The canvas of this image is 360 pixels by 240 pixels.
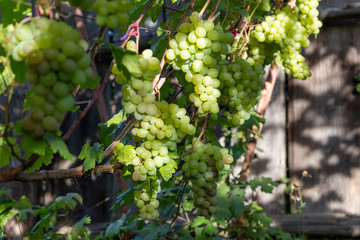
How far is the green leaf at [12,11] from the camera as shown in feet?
2.56

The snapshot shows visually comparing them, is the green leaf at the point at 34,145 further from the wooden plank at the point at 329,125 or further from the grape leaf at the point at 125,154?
the wooden plank at the point at 329,125

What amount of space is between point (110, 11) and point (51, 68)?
0.15 meters

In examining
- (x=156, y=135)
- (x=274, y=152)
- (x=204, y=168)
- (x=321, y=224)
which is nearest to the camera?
(x=156, y=135)

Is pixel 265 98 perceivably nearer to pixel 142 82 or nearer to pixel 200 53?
pixel 200 53

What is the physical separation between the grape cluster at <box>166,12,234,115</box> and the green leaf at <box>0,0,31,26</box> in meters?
0.35

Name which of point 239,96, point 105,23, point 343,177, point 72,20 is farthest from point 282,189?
point 105,23

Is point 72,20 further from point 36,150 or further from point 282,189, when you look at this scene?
point 36,150

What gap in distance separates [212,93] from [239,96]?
264 millimetres

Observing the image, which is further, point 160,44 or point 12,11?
point 160,44

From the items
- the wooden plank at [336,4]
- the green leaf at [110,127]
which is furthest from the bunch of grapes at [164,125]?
the wooden plank at [336,4]

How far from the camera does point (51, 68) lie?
0.61 m

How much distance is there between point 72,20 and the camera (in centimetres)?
332

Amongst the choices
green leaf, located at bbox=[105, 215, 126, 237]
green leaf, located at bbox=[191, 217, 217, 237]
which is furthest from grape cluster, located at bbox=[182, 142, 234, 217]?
green leaf, located at bbox=[191, 217, 217, 237]

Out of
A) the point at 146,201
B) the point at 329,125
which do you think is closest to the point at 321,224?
the point at 329,125
